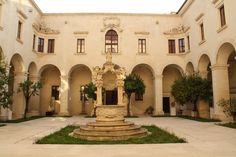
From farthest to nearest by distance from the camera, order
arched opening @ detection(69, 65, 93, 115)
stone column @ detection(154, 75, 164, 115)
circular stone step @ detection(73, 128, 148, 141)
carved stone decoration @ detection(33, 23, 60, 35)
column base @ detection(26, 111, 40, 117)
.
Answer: arched opening @ detection(69, 65, 93, 115), carved stone decoration @ detection(33, 23, 60, 35), stone column @ detection(154, 75, 164, 115), column base @ detection(26, 111, 40, 117), circular stone step @ detection(73, 128, 148, 141)

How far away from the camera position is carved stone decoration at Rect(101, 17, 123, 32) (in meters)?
26.0

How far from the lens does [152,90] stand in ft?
89.9

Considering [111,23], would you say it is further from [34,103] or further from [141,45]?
[34,103]

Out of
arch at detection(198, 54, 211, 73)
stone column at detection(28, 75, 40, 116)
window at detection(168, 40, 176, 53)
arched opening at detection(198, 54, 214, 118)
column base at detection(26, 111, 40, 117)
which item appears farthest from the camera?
window at detection(168, 40, 176, 53)

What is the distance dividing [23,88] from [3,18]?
6295mm

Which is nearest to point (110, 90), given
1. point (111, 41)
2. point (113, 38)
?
point (111, 41)

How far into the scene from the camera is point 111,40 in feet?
85.7

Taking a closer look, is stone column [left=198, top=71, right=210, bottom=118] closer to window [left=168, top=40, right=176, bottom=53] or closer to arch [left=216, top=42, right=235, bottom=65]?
arch [left=216, top=42, right=235, bottom=65]

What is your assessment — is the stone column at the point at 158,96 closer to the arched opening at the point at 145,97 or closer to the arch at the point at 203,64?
the arched opening at the point at 145,97

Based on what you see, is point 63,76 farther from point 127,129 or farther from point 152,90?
point 127,129

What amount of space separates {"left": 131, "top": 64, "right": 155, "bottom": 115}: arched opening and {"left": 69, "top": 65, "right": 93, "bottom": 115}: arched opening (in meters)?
5.35

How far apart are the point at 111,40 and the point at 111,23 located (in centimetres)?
195

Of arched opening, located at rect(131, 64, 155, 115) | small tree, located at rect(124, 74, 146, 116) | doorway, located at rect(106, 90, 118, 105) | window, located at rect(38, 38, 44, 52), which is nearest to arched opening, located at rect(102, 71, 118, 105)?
doorway, located at rect(106, 90, 118, 105)

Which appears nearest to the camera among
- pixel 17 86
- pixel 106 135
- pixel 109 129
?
pixel 106 135
